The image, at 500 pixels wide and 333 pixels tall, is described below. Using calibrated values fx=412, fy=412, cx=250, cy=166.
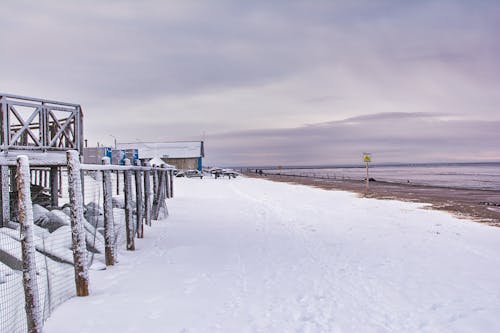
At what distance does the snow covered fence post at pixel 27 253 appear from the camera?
4016mm

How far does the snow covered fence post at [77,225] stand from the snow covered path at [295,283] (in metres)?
0.27

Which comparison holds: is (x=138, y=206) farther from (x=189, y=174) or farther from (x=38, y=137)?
(x=189, y=174)

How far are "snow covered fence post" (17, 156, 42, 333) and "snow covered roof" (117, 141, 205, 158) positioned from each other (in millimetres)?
59258

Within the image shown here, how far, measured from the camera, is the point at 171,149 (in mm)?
64625

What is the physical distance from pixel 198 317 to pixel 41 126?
7.90 m

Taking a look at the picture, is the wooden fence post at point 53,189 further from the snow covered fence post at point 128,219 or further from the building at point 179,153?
the building at point 179,153

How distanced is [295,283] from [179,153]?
5851 centimetres

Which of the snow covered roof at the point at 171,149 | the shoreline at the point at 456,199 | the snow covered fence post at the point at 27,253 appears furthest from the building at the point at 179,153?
the snow covered fence post at the point at 27,253

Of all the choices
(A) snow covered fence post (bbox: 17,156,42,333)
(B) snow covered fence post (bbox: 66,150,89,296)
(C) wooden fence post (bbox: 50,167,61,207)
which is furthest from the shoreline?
(A) snow covered fence post (bbox: 17,156,42,333)

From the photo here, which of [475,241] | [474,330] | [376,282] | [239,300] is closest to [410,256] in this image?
[376,282]

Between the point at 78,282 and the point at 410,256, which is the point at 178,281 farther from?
the point at 410,256

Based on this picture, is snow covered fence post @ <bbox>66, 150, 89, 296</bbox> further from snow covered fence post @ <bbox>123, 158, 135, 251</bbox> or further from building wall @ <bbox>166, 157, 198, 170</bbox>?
building wall @ <bbox>166, 157, 198, 170</bbox>

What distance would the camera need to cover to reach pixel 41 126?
10.5 m

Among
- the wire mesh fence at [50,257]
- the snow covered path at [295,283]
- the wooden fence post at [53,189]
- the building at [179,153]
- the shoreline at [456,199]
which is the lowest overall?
the shoreline at [456,199]
